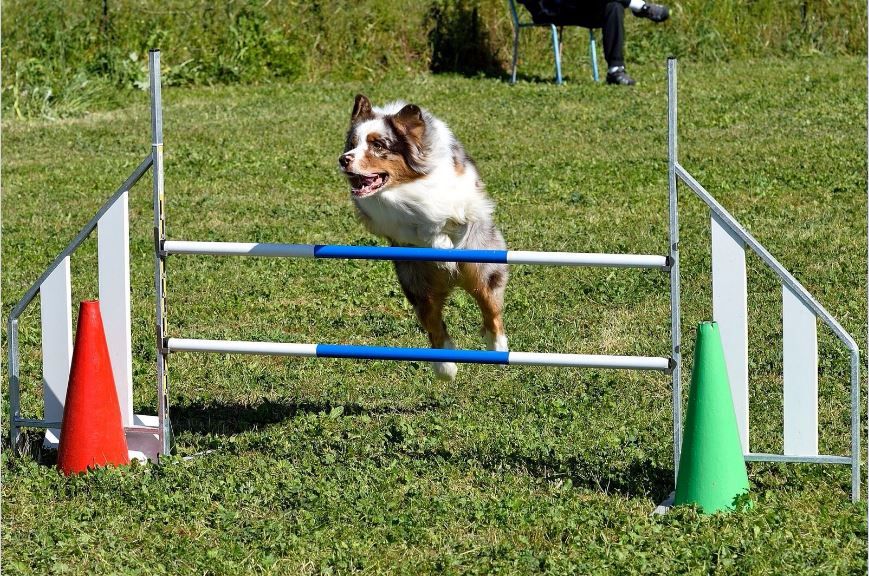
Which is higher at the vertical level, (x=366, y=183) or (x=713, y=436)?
(x=366, y=183)

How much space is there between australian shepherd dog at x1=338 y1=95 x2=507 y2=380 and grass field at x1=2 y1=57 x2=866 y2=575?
0.52 meters

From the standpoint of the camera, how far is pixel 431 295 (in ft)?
20.3

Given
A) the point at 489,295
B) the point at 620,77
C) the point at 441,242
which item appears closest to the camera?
the point at 441,242

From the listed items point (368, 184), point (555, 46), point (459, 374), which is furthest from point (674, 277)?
point (555, 46)

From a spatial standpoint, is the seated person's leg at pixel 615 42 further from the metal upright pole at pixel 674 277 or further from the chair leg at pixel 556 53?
the metal upright pole at pixel 674 277

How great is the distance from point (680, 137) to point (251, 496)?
8.95 metres

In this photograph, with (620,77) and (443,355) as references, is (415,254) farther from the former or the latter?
(620,77)

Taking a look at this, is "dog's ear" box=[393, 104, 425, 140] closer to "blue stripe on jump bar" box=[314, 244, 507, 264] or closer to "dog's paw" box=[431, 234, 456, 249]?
"dog's paw" box=[431, 234, 456, 249]

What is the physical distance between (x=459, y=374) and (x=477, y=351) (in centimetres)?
149

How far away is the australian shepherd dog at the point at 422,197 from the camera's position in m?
5.66

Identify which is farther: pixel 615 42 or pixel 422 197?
pixel 615 42

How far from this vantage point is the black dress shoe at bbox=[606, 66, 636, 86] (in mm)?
15383

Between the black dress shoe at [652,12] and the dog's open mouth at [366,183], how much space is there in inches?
439

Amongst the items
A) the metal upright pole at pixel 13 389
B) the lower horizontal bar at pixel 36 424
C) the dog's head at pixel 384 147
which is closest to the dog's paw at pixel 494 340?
the dog's head at pixel 384 147
